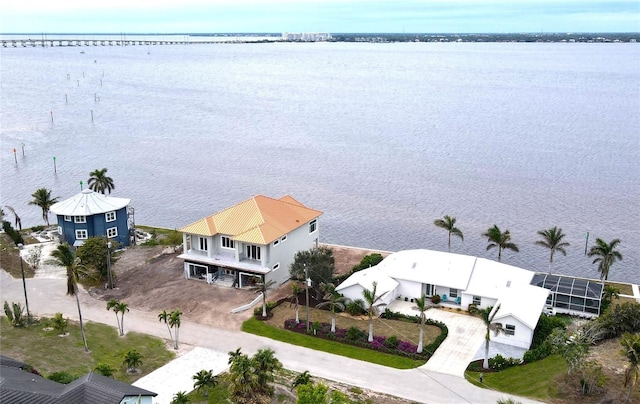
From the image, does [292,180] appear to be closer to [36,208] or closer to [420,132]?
[36,208]

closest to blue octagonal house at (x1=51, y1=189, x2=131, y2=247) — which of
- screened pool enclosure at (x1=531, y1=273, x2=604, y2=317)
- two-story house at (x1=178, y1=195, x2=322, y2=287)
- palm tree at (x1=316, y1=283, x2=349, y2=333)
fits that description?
two-story house at (x1=178, y1=195, x2=322, y2=287)

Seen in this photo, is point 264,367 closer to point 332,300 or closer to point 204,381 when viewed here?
point 204,381

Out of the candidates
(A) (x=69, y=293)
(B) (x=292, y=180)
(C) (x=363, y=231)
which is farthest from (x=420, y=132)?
(A) (x=69, y=293)

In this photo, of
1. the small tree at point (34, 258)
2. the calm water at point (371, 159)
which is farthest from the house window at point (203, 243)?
the calm water at point (371, 159)

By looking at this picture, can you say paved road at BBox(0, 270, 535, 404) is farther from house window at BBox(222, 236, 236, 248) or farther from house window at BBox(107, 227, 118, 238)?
house window at BBox(222, 236, 236, 248)

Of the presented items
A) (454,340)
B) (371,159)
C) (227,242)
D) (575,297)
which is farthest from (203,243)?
(371,159)
